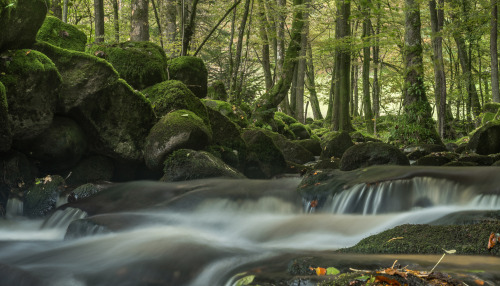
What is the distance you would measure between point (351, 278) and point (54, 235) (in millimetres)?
5104

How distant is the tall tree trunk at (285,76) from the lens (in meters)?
15.4

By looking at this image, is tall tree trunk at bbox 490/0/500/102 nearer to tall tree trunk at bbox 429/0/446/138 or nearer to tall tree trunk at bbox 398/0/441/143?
tall tree trunk at bbox 429/0/446/138

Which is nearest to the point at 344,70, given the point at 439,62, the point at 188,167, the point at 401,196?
the point at 439,62

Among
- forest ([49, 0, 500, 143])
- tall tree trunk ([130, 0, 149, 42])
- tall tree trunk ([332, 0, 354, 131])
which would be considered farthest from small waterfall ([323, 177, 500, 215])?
tall tree trunk ([332, 0, 354, 131])

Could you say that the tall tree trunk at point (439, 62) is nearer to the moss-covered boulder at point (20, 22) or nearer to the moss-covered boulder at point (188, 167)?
the moss-covered boulder at point (188, 167)

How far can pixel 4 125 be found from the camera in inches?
245

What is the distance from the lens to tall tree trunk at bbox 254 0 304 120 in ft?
50.5

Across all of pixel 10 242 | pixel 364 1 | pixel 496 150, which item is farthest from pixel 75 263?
pixel 496 150

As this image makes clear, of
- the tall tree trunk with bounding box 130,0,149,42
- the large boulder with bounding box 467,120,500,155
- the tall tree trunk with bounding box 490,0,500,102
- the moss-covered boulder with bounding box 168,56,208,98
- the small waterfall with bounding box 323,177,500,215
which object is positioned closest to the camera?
the small waterfall with bounding box 323,177,500,215

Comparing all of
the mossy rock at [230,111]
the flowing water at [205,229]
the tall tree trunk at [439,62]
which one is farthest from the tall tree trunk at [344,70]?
the flowing water at [205,229]

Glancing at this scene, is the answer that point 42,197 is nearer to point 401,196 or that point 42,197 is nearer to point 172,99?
point 172,99

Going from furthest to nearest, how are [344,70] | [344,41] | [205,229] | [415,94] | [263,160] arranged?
1. [344,70]
2. [344,41]
3. [415,94]
4. [263,160]
5. [205,229]

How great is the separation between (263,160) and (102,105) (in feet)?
12.5

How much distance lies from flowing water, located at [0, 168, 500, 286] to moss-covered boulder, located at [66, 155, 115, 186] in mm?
969
